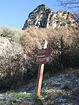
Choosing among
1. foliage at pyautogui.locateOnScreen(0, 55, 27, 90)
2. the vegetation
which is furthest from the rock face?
foliage at pyautogui.locateOnScreen(0, 55, 27, 90)

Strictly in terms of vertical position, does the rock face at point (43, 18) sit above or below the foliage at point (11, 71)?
above

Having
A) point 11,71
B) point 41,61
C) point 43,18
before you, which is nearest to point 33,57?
point 11,71

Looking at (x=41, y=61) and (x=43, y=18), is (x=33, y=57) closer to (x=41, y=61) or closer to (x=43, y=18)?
(x=41, y=61)

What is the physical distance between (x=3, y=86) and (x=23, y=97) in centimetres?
442

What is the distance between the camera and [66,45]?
501 inches

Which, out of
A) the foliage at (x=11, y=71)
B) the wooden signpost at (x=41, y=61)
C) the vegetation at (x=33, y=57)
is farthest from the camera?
the vegetation at (x=33, y=57)

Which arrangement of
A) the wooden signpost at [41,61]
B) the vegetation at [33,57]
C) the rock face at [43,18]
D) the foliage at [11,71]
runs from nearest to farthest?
the wooden signpost at [41,61] < the foliage at [11,71] < the vegetation at [33,57] < the rock face at [43,18]

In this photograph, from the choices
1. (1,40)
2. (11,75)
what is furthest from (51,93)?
(1,40)

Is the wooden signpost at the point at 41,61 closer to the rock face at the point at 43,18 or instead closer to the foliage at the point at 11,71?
the foliage at the point at 11,71

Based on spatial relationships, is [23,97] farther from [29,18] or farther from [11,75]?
[29,18]

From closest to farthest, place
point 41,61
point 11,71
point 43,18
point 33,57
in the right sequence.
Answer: point 41,61 < point 11,71 < point 33,57 < point 43,18

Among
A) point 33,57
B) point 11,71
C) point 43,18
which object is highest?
point 43,18

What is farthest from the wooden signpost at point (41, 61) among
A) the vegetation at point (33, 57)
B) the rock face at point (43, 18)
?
the rock face at point (43, 18)

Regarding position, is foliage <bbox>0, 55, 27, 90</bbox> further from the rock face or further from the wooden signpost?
the rock face
